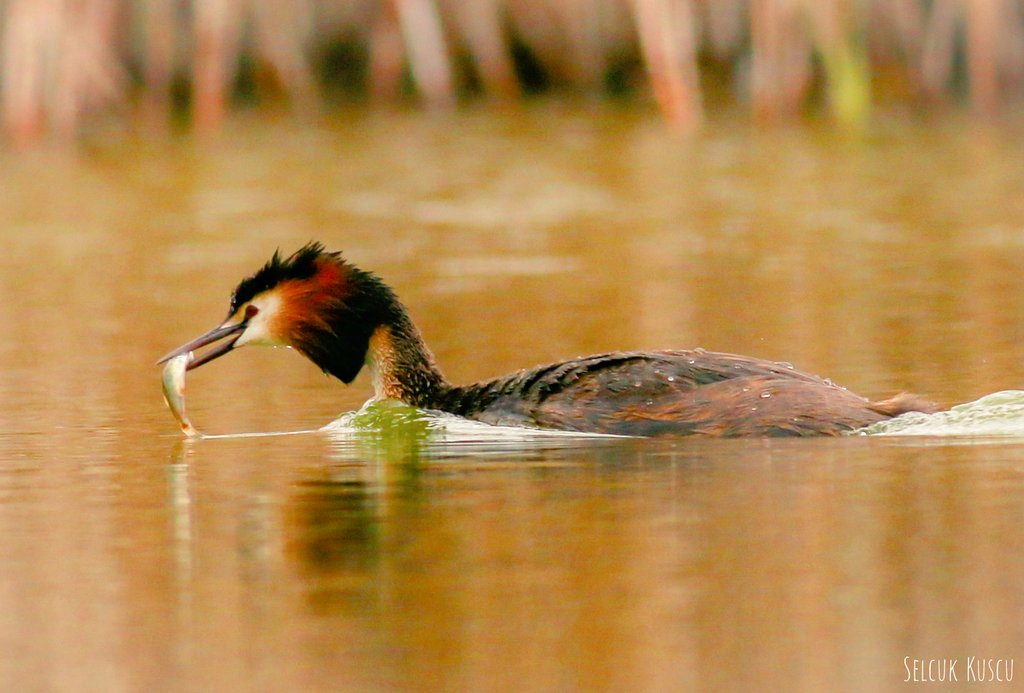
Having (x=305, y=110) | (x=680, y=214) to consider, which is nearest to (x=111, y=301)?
(x=680, y=214)

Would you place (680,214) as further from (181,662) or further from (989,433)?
(181,662)

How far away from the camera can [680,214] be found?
685 inches

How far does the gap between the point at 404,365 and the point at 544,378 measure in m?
0.89

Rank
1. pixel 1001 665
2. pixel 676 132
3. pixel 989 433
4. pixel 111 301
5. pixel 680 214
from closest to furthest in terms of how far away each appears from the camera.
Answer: pixel 1001 665
pixel 989 433
pixel 111 301
pixel 680 214
pixel 676 132

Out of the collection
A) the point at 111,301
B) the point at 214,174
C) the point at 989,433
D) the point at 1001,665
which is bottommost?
the point at 1001,665

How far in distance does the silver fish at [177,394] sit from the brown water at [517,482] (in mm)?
166

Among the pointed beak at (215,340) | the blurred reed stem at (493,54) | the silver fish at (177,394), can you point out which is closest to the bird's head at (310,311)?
the pointed beak at (215,340)

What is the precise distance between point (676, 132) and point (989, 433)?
15167mm

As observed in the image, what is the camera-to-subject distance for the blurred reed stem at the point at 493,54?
20672 mm

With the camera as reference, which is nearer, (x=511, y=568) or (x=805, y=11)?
(x=511, y=568)

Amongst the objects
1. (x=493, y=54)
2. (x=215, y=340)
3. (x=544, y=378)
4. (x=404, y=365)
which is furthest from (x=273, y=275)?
(x=493, y=54)
